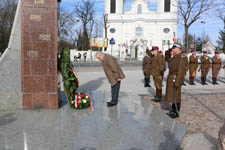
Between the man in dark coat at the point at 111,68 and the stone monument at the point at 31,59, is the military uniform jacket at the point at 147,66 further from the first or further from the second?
the stone monument at the point at 31,59

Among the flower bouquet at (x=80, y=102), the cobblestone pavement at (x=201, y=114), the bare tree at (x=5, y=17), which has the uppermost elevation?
the bare tree at (x=5, y=17)

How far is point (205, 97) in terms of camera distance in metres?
8.70

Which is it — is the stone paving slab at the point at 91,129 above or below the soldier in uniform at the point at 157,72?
below

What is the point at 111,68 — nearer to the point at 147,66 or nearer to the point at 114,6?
the point at 147,66

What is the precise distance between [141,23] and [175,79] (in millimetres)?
64061

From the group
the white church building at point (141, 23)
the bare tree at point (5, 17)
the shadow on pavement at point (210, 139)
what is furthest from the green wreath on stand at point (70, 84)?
the white church building at point (141, 23)

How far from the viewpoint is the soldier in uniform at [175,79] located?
571 cm

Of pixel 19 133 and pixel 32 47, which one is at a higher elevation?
pixel 32 47

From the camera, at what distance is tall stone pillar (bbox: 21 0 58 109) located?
5922 millimetres

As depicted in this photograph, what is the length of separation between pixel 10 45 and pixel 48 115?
2.02 metres

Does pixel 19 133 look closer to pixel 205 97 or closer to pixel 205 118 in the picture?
pixel 205 118

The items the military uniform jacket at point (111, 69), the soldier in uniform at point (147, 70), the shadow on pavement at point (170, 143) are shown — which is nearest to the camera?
the shadow on pavement at point (170, 143)

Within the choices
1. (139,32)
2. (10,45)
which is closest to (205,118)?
(10,45)

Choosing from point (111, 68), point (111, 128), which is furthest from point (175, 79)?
point (111, 128)
